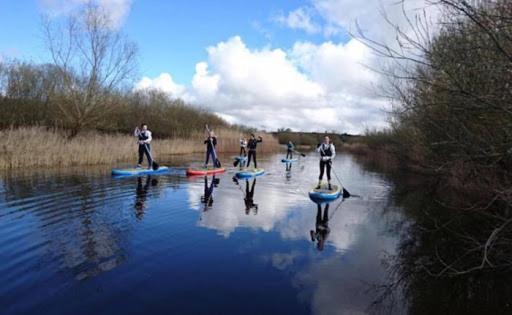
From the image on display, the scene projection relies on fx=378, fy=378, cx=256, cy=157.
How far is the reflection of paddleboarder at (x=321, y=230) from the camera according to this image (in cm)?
760

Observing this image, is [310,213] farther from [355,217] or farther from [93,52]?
[93,52]

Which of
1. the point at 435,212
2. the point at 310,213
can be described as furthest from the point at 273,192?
the point at 435,212

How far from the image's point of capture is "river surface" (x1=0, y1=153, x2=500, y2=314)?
4641 millimetres

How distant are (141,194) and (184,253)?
19.3 ft

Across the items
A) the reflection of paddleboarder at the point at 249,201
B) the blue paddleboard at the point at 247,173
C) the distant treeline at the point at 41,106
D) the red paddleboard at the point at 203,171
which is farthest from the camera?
the distant treeline at the point at 41,106

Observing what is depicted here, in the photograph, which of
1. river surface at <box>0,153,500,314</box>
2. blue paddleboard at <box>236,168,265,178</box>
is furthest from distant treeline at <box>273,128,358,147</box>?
river surface at <box>0,153,500,314</box>

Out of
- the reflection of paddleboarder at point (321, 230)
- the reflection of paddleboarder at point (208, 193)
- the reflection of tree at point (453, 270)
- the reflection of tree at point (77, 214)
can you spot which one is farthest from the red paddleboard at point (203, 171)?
the reflection of tree at point (453, 270)

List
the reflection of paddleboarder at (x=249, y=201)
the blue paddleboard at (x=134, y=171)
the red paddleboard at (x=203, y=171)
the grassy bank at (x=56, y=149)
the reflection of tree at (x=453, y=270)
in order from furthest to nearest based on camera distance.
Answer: the red paddleboard at (x=203, y=171), the grassy bank at (x=56, y=149), the blue paddleboard at (x=134, y=171), the reflection of paddleboarder at (x=249, y=201), the reflection of tree at (x=453, y=270)

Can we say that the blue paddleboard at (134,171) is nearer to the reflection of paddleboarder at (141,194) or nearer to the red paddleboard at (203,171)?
the reflection of paddleboarder at (141,194)

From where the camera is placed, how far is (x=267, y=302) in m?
4.73

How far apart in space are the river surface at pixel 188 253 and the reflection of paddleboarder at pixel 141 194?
0.17 ft

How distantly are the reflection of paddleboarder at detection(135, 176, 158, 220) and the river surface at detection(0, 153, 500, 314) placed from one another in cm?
5

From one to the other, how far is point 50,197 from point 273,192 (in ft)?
23.3

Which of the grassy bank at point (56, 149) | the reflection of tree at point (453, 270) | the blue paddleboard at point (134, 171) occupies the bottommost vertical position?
the reflection of tree at point (453, 270)
